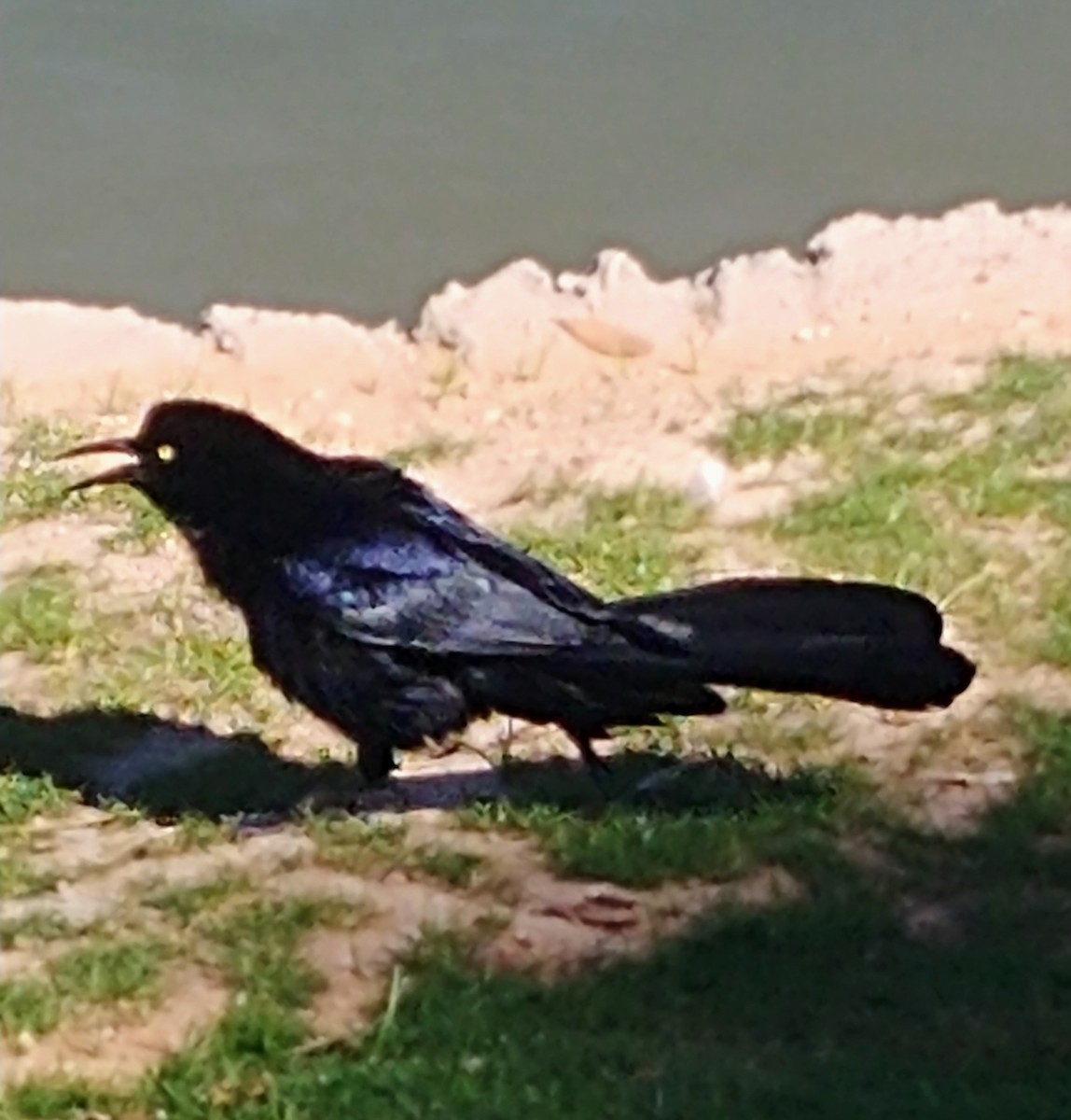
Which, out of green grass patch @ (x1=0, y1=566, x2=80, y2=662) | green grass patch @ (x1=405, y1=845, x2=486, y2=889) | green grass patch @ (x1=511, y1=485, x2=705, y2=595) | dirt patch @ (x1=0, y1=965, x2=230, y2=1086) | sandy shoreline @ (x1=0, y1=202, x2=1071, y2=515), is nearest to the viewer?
dirt patch @ (x1=0, y1=965, x2=230, y2=1086)

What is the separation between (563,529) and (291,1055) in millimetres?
2732

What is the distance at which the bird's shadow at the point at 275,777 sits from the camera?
19.2 ft

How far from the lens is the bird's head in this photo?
232 inches

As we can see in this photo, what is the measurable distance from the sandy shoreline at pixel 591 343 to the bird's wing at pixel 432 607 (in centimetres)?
206

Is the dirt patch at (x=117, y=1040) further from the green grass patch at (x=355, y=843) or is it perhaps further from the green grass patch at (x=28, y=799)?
the green grass patch at (x=28, y=799)

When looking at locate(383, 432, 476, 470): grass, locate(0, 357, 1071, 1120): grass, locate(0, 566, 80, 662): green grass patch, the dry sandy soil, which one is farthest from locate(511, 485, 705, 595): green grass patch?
locate(0, 566, 80, 662): green grass patch

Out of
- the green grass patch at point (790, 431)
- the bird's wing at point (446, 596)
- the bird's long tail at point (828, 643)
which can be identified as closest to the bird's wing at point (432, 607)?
the bird's wing at point (446, 596)

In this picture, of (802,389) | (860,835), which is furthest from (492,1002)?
(802,389)

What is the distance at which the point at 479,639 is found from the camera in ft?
18.7

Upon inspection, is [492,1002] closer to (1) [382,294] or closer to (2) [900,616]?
(2) [900,616]

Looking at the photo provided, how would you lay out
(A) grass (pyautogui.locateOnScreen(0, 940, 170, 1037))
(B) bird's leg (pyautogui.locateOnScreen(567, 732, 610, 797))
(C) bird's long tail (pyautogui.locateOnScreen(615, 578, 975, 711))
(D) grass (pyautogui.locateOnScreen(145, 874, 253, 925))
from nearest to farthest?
1. (A) grass (pyautogui.locateOnScreen(0, 940, 170, 1037))
2. (D) grass (pyautogui.locateOnScreen(145, 874, 253, 925))
3. (C) bird's long tail (pyautogui.locateOnScreen(615, 578, 975, 711))
4. (B) bird's leg (pyautogui.locateOnScreen(567, 732, 610, 797))

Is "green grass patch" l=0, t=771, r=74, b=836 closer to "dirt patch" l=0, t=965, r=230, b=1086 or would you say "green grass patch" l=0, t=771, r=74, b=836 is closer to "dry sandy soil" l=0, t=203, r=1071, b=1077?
"dirt patch" l=0, t=965, r=230, b=1086

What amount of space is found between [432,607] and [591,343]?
132 inches

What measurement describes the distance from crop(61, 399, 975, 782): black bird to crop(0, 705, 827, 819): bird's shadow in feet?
0.36
